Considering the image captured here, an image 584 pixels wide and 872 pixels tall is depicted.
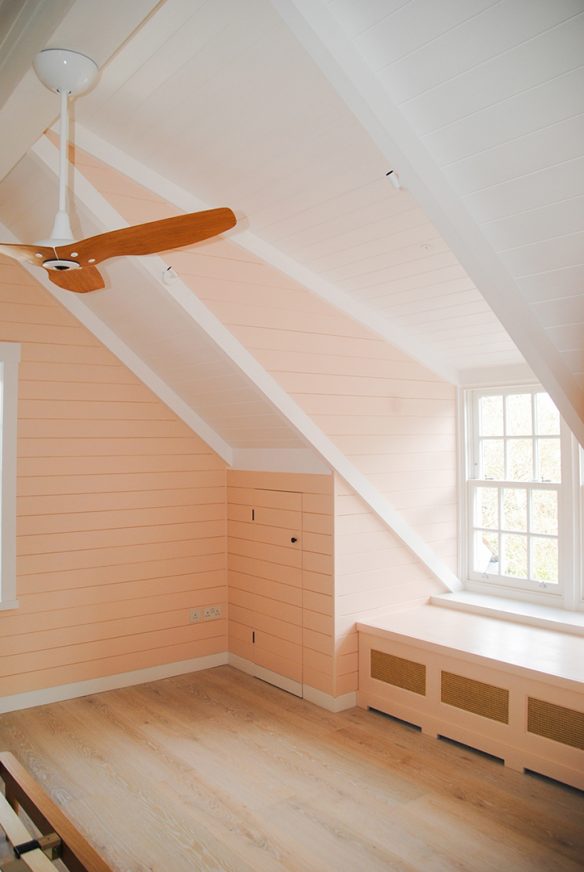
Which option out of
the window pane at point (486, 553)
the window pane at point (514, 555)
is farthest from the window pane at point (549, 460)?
the window pane at point (486, 553)

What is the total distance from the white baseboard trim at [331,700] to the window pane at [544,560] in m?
1.31

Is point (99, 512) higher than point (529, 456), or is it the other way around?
point (529, 456)

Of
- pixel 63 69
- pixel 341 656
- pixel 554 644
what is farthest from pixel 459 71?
pixel 341 656

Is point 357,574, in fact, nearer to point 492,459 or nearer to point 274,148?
point 492,459

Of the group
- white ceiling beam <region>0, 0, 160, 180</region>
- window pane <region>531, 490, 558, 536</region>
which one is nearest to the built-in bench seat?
window pane <region>531, 490, 558, 536</region>

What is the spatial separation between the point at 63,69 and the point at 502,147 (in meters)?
1.39

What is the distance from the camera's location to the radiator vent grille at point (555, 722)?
119 inches

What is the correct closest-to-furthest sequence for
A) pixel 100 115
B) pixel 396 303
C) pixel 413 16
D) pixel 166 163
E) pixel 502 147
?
pixel 413 16, pixel 502 147, pixel 100 115, pixel 166 163, pixel 396 303

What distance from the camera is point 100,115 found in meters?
2.82

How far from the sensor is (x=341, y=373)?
12.6ft

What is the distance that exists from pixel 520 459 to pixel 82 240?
10.3ft

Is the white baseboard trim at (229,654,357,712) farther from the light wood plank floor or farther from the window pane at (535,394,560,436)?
the window pane at (535,394,560,436)

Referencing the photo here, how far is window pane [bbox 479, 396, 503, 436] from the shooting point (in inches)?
177

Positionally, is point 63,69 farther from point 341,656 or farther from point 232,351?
point 341,656
